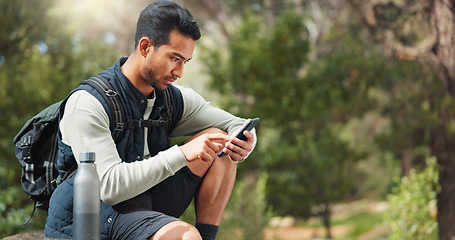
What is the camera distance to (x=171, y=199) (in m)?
2.23

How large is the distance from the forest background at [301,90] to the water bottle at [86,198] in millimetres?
3521

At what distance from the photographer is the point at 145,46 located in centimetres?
209

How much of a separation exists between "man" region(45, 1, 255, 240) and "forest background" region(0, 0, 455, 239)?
319 centimetres

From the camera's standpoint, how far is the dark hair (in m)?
2.06

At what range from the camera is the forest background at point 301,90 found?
5723mm

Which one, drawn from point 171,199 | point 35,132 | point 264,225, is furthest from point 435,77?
point 35,132

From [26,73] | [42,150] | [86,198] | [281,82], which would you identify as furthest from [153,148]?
[281,82]

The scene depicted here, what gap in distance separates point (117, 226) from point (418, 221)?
503cm

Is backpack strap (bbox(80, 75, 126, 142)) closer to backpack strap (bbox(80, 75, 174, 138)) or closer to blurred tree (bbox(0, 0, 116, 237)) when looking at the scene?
backpack strap (bbox(80, 75, 174, 138))

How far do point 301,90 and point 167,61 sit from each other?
643 centimetres

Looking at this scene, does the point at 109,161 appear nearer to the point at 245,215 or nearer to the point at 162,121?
the point at 162,121

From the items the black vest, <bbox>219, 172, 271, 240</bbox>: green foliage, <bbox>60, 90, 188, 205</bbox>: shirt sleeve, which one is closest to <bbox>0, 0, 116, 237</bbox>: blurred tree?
<bbox>219, 172, 271, 240</bbox>: green foliage

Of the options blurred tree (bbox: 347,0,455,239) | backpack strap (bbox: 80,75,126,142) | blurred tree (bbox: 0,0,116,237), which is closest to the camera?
backpack strap (bbox: 80,75,126,142)

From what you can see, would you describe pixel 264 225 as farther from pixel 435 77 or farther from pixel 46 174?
pixel 46 174
